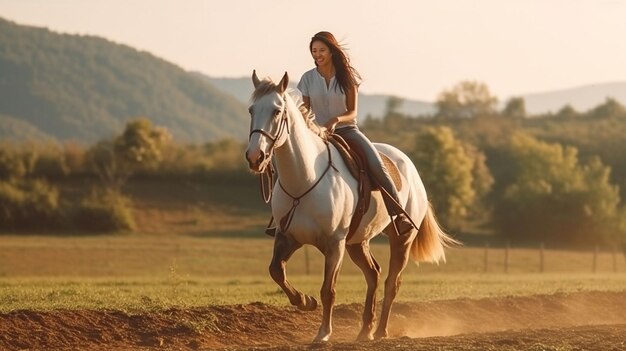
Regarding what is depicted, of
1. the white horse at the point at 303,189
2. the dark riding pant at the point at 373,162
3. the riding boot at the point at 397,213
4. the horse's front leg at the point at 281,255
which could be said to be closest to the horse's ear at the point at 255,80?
the white horse at the point at 303,189

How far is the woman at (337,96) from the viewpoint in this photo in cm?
1319

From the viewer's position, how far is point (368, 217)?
44.3ft

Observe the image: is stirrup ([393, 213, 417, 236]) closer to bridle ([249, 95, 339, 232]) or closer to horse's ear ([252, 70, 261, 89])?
bridle ([249, 95, 339, 232])

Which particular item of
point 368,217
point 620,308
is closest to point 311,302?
point 368,217

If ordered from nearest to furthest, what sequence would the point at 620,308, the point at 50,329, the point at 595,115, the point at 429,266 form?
the point at 50,329 → the point at 620,308 → the point at 429,266 → the point at 595,115

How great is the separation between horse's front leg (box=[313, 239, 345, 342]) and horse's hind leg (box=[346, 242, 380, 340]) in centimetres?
104

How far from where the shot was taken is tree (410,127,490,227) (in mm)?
76000

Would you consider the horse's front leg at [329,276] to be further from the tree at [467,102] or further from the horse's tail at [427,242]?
the tree at [467,102]

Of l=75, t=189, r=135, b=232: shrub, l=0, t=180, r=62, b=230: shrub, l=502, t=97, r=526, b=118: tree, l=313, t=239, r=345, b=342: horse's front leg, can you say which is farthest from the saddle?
l=502, t=97, r=526, b=118: tree

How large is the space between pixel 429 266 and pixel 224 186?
3660cm

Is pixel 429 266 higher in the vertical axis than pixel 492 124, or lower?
lower

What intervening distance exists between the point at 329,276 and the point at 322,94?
2.16m

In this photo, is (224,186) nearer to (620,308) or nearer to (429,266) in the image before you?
(429,266)

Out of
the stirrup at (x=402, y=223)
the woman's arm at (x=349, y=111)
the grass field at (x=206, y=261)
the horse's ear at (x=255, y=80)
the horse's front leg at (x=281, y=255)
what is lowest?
the grass field at (x=206, y=261)
